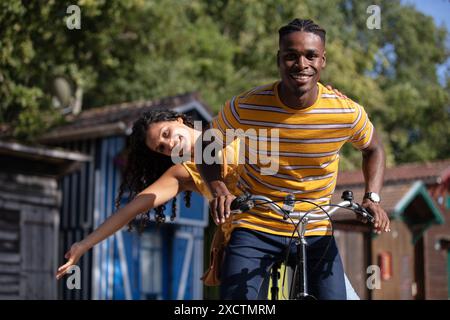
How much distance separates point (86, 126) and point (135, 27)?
19.4 ft

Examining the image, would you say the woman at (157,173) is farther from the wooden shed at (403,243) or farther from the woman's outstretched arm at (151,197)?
the wooden shed at (403,243)

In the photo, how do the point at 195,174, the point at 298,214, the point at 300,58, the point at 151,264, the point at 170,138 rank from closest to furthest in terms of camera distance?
the point at 300,58 < the point at 298,214 < the point at 170,138 < the point at 195,174 < the point at 151,264

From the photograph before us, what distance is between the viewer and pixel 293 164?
4375 millimetres

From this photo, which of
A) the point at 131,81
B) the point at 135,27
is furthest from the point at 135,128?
the point at 131,81

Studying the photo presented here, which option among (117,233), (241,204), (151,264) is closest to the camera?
(241,204)

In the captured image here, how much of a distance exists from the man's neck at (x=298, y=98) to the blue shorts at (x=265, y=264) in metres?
0.67

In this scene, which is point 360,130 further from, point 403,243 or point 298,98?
point 403,243

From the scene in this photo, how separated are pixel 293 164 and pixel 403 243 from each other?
18.1m

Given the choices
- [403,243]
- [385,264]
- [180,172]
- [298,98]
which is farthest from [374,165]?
[403,243]

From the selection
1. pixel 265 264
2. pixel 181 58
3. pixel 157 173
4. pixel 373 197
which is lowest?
pixel 265 264

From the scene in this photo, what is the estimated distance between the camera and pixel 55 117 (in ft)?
44.2

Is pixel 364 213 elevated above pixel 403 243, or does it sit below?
below

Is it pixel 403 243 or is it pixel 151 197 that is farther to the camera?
pixel 403 243
